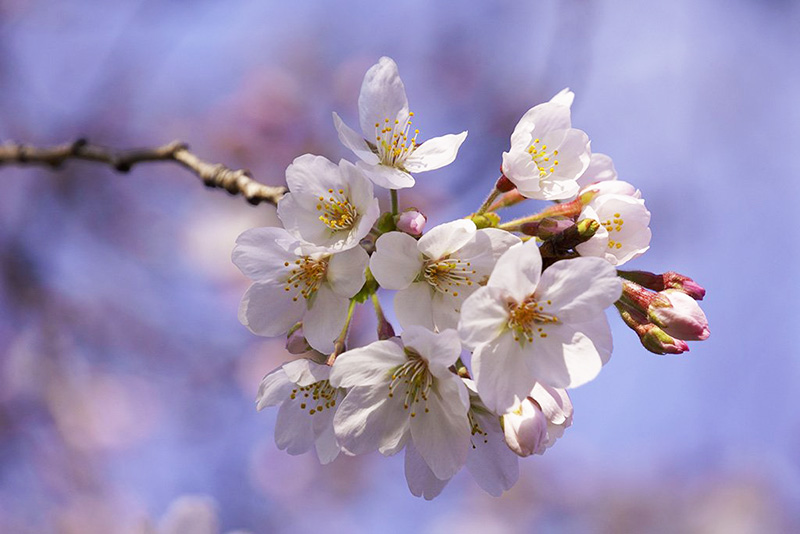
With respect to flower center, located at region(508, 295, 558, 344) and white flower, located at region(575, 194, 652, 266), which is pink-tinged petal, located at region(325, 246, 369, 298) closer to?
flower center, located at region(508, 295, 558, 344)

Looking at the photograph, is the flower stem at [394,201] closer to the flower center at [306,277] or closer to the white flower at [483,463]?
the flower center at [306,277]

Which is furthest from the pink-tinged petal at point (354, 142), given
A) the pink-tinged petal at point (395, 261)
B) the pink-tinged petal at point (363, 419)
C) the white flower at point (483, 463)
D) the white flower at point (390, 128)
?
the white flower at point (483, 463)

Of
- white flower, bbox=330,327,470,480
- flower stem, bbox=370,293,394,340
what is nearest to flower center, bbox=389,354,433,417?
white flower, bbox=330,327,470,480

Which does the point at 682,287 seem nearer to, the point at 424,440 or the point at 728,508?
the point at 424,440

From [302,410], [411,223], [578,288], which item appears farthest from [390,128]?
[302,410]

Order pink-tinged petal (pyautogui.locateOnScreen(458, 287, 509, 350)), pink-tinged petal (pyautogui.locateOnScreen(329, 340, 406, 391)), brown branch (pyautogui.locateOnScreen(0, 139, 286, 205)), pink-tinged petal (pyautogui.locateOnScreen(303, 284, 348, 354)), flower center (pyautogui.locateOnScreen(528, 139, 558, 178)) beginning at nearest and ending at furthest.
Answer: pink-tinged petal (pyautogui.locateOnScreen(458, 287, 509, 350))
pink-tinged petal (pyautogui.locateOnScreen(329, 340, 406, 391))
pink-tinged petal (pyautogui.locateOnScreen(303, 284, 348, 354))
flower center (pyautogui.locateOnScreen(528, 139, 558, 178))
brown branch (pyautogui.locateOnScreen(0, 139, 286, 205))

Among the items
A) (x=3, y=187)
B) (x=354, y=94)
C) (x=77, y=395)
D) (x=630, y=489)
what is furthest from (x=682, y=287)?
(x=630, y=489)

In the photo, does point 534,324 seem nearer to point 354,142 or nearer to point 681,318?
point 681,318
